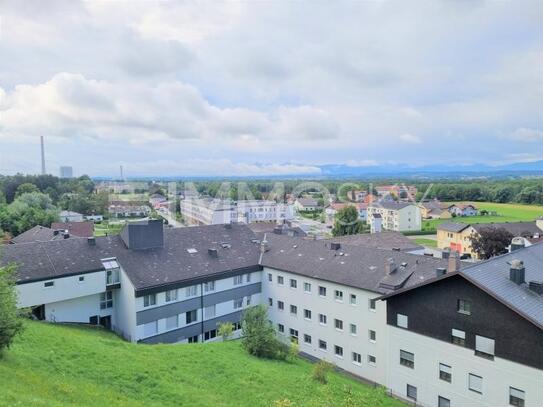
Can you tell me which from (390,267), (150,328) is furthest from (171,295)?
(390,267)

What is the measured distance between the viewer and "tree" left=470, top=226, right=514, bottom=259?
5494 centimetres

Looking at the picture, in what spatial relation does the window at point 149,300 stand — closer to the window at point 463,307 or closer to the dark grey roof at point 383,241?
the window at point 463,307

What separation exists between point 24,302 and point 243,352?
1581 centimetres

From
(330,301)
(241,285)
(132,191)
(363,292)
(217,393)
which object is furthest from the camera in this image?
(132,191)

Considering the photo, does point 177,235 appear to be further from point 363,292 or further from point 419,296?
point 419,296

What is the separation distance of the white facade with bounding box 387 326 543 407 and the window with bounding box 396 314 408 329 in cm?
37

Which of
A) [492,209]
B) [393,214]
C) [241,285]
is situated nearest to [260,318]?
[241,285]

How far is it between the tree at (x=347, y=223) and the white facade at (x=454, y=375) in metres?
52.3

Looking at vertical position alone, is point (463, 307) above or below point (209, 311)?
above

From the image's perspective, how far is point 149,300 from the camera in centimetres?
3077

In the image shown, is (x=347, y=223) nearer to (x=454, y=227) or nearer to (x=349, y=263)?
(x=454, y=227)

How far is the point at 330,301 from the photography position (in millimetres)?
32031

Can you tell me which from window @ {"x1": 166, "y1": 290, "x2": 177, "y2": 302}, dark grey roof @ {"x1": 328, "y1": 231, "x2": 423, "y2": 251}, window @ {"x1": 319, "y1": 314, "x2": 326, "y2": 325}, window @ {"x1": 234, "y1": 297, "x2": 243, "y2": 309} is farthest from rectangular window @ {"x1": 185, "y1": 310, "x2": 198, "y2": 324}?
dark grey roof @ {"x1": 328, "y1": 231, "x2": 423, "y2": 251}

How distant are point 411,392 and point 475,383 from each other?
4496mm
